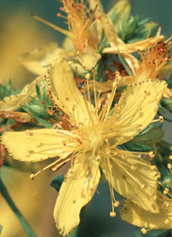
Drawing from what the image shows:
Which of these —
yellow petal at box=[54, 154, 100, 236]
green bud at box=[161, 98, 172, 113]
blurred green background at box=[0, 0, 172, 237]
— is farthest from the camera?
blurred green background at box=[0, 0, 172, 237]

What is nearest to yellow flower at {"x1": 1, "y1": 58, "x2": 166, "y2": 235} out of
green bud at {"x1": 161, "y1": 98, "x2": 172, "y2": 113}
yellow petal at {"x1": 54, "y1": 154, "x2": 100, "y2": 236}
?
yellow petal at {"x1": 54, "y1": 154, "x2": 100, "y2": 236}

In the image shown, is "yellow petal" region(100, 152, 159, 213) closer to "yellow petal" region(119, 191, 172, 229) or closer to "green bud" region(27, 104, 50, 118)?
"yellow petal" region(119, 191, 172, 229)

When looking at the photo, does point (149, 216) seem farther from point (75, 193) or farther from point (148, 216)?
point (75, 193)

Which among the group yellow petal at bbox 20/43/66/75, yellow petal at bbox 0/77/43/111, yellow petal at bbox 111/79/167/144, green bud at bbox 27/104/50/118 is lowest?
yellow petal at bbox 111/79/167/144

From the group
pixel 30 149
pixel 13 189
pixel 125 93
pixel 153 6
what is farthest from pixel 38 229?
pixel 153 6

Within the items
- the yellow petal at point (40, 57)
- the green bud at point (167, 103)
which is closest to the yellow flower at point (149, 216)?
the green bud at point (167, 103)

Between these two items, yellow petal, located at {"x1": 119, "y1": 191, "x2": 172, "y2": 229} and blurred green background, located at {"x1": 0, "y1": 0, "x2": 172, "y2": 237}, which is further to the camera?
blurred green background, located at {"x1": 0, "y1": 0, "x2": 172, "y2": 237}

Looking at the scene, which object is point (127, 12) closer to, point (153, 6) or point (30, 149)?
point (153, 6)
